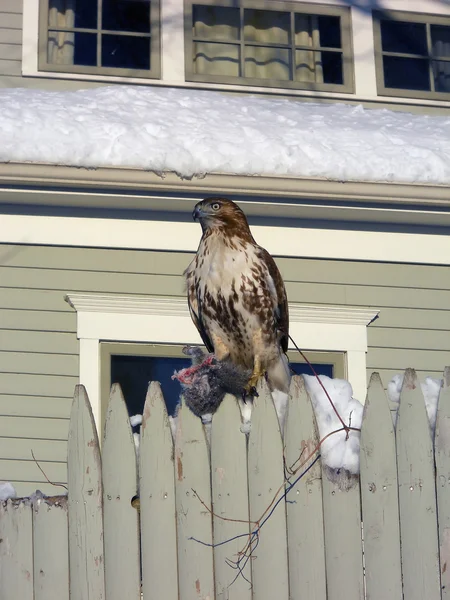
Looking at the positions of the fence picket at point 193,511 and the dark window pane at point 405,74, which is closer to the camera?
the fence picket at point 193,511

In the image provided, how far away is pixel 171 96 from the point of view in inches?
313

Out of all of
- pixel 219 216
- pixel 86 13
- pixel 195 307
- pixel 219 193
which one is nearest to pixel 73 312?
pixel 219 193

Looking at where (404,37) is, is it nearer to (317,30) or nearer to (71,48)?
(317,30)

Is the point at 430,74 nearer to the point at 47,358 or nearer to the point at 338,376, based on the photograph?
the point at 338,376

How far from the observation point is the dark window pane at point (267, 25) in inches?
362

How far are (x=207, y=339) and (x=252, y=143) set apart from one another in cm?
228

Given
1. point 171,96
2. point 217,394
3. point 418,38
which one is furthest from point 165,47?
point 217,394

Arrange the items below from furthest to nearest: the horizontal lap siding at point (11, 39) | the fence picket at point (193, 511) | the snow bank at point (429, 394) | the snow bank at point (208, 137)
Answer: the horizontal lap siding at point (11, 39)
the snow bank at point (208, 137)
the snow bank at point (429, 394)
the fence picket at point (193, 511)

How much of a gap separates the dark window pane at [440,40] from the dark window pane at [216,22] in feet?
6.11

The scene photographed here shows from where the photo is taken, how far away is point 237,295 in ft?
15.4

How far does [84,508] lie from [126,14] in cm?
654

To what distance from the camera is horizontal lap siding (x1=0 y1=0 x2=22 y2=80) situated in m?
8.24

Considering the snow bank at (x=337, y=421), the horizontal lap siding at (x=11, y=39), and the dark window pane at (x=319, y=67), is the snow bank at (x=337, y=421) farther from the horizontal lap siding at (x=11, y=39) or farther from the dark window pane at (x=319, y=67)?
the dark window pane at (x=319, y=67)

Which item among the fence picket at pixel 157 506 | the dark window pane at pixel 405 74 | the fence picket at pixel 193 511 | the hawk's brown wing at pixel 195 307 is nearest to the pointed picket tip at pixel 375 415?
the fence picket at pixel 193 511
